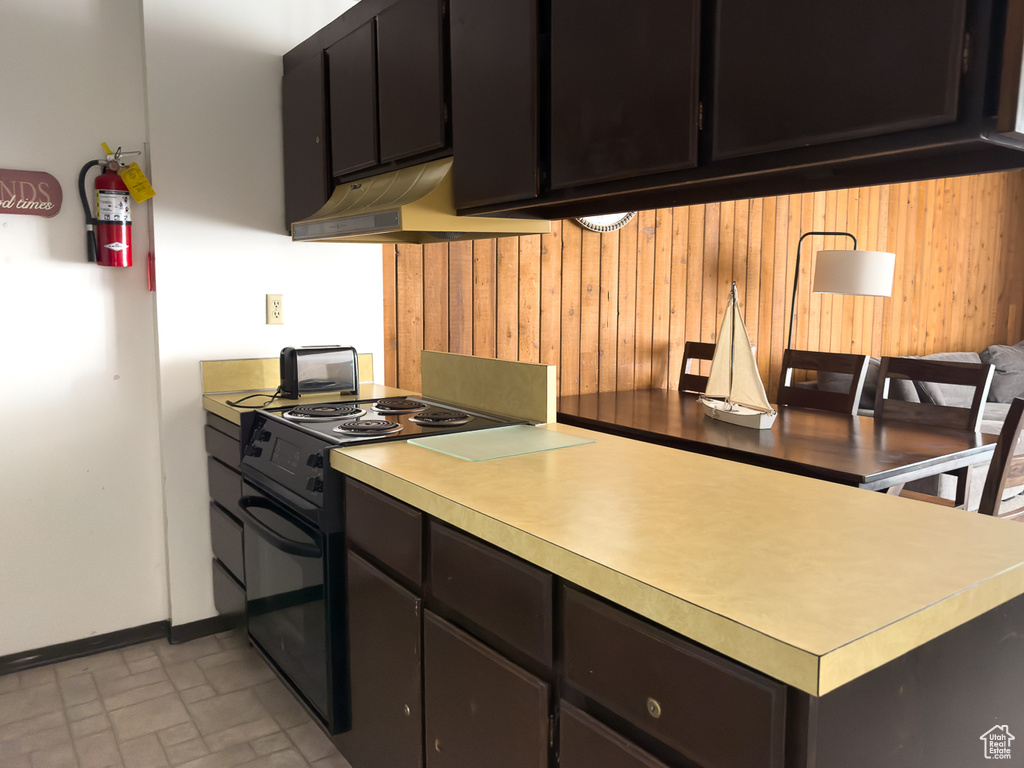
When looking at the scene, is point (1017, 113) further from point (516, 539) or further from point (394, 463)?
point (394, 463)

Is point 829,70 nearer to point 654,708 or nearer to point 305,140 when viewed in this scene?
point 654,708

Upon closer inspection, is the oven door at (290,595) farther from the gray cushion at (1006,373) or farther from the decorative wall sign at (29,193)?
the gray cushion at (1006,373)

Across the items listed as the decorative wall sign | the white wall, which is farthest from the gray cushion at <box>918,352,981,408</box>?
the decorative wall sign

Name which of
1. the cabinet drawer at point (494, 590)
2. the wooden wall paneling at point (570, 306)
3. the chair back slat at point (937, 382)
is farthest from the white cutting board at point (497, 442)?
the chair back slat at point (937, 382)

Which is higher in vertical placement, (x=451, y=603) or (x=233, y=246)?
(x=233, y=246)

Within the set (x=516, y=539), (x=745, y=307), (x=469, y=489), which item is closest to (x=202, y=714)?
(x=469, y=489)

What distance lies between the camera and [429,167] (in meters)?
2.14

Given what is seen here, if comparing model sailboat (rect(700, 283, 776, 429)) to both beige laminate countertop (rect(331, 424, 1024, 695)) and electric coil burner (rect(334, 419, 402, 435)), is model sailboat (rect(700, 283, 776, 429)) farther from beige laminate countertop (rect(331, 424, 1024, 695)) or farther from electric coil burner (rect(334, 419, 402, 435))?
electric coil burner (rect(334, 419, 402, 435))

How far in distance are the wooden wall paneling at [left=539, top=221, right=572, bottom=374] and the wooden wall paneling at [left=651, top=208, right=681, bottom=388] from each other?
62 cm

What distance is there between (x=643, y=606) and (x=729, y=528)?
0.30 m

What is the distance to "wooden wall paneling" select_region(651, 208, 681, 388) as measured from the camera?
4022mm

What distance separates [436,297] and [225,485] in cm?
118

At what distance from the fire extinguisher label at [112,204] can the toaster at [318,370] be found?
68 centimetres
